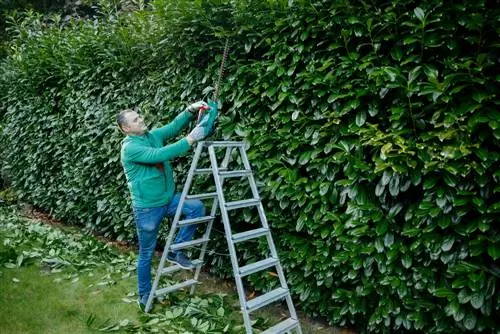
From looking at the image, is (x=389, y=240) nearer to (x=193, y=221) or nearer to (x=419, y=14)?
(x=419, y=14)

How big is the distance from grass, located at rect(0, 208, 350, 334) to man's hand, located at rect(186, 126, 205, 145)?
5.14 feet

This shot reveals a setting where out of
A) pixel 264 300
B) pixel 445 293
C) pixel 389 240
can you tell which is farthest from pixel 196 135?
pixel 445 293

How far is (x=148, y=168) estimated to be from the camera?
390 cm

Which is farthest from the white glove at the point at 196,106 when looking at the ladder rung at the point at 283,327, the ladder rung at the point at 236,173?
the ladder rung at the point at 283,327

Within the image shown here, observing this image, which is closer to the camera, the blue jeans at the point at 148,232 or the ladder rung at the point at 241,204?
the ladder rung at the point at 241,204

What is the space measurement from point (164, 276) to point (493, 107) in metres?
3.66

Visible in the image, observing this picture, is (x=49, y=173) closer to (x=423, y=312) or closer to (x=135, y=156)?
(x=135, y=156)

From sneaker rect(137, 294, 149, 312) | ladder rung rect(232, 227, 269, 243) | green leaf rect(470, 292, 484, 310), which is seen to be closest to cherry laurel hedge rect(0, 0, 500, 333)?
green leaf rect(470, 292, 484, 310)

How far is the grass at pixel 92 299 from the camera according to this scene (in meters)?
3.71

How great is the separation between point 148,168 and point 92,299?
151 centimetres

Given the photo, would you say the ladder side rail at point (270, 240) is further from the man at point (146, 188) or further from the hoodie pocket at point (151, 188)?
the hoodie pocket at point (151, 188)

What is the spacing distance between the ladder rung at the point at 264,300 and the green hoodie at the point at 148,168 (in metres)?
1.31

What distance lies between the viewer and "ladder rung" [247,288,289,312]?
3.17 metres

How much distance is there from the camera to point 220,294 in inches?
173
